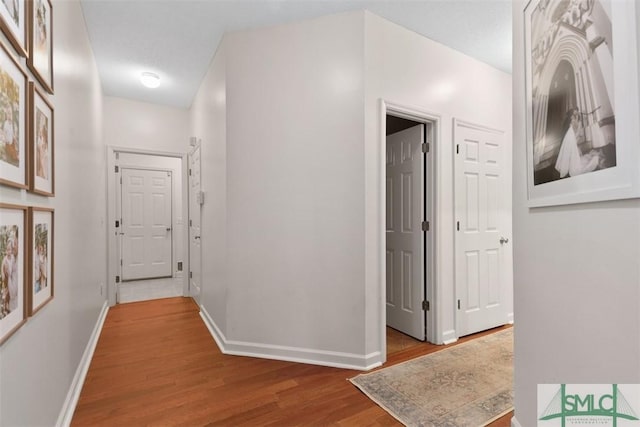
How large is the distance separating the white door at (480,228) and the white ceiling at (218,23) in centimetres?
74

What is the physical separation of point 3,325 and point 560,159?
1971 mm

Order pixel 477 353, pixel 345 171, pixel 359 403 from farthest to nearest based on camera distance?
pixel 477 353
pixel 345 171
pixel 359 403

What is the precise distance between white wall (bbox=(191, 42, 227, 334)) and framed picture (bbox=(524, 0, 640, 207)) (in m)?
2.16

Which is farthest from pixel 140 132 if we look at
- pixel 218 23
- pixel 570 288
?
pixel 570 288

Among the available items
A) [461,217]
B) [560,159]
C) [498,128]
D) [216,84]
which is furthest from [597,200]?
[216,84]

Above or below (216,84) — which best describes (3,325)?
below

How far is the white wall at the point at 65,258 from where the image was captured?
1.06 meters

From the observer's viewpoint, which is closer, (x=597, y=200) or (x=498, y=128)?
(x=597, y=200)

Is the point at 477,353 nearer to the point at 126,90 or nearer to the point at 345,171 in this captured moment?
the point at 345,171

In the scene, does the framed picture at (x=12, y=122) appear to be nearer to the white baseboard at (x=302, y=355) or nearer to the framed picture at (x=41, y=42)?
the framed picture at (x=41, y=42)

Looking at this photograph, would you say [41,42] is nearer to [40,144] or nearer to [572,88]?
[40,144]

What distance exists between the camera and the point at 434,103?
2.61 metres

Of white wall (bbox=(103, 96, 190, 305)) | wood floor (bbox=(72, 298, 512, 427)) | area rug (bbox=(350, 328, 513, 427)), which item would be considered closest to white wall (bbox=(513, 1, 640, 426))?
area rug (bbox=(350, 328, 513, 427))

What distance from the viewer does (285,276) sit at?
2385 millimetres
